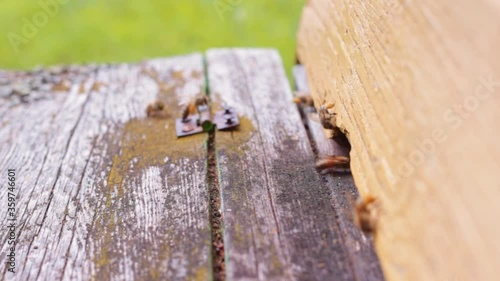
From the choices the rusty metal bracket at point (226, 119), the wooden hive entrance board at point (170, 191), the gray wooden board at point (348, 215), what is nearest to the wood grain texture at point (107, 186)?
the wooden hive entrance board at point (170, 191)

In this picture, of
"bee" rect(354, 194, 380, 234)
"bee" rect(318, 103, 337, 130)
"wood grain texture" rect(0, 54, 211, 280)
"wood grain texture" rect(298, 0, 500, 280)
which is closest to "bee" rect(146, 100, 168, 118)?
"wood grain texture" rect(0, 54, 211, 280)

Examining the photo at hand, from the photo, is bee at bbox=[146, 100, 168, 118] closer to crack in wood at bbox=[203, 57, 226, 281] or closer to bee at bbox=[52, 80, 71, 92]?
crack in wood at bbox=[203, 57, 226, 281]

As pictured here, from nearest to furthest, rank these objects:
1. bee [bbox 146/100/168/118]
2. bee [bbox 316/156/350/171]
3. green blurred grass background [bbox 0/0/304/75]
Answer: bee [bbox 316/156/350/171]
bee [bbox 146/100/168/118]
green blurred grass background [bbox 0/0/304/75]

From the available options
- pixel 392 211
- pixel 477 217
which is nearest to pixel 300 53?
pixel 392 211

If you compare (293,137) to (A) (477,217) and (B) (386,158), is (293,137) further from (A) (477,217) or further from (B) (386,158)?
(A) (477,217)

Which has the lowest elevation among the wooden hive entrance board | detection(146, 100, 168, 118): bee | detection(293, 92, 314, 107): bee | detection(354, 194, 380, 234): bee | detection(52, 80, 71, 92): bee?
detection(354, 194, 380, 234): bee

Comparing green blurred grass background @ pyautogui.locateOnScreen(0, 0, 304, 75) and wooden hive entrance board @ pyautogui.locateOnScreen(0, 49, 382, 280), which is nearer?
wooden hive entrance board @ pyautogui.locateOnScreen(0, 49, 382, 280)

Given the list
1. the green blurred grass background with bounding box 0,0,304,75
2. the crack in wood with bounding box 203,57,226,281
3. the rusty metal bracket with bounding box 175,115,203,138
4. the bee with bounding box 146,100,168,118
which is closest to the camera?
the crack in wood with bounding box 203,57,226,281
